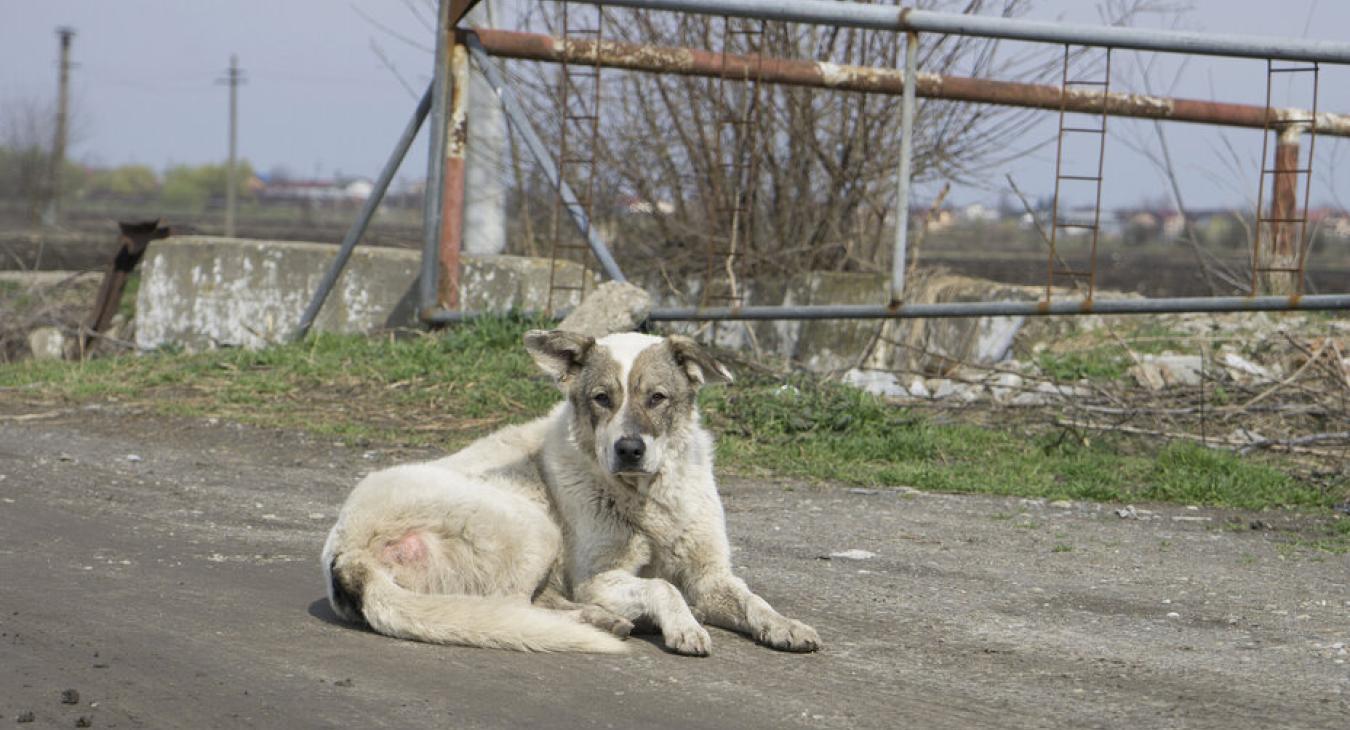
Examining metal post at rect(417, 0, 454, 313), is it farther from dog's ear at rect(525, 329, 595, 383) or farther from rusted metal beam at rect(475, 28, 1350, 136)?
dog's ear at rect(525, 329, 595, 383)

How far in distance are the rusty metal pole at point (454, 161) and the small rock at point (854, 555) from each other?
4.95 meters

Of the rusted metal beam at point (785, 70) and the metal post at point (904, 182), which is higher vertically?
the rusted metal beam at point (785, 70)

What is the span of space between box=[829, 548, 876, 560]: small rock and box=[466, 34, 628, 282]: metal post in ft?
13.0

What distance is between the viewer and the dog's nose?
195 inches

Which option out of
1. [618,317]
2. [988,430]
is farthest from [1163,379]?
[618,317]

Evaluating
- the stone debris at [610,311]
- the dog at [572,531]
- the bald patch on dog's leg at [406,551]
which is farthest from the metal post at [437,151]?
the bald patch on dog's leg at [406,551]

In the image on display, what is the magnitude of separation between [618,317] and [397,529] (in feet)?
15.2

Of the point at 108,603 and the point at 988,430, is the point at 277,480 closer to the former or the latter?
the point at 108,603

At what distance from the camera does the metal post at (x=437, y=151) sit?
400 inches

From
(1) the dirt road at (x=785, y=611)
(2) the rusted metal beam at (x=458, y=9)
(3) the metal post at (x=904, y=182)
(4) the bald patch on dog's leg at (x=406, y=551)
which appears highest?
(2) the rusted metal beam at (x=458, y=9)

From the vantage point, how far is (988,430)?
8969mm

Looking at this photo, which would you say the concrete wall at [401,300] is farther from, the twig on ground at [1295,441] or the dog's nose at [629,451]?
the dog's nose at [629,451]

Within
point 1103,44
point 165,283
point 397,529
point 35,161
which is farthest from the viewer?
point 35,161

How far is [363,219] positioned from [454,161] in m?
0.88
